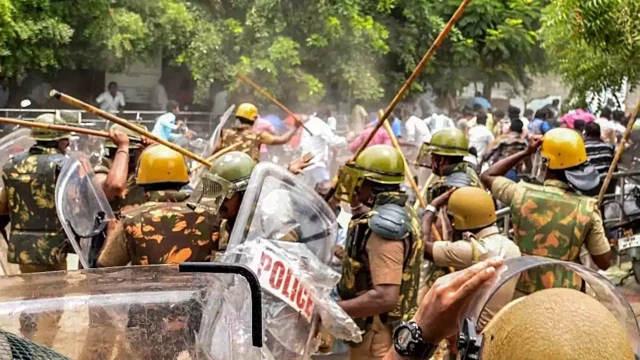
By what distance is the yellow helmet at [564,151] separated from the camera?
4859mm

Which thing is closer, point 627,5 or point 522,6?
point 627,5

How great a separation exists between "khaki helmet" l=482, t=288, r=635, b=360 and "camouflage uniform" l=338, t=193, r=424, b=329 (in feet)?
7.10

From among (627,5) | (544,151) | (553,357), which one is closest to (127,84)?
(627,5)

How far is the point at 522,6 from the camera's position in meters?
19.1

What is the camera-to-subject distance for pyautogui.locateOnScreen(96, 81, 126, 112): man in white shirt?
14.8 meters

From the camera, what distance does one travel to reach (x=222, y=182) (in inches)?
163

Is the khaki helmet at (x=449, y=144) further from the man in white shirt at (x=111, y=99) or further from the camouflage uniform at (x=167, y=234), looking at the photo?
the man in white shirt at (x=111, y=99)

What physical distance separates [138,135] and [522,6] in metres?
14.7

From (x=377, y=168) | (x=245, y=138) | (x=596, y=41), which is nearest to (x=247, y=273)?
(x=377, y=168)

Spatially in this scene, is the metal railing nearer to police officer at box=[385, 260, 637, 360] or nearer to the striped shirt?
the striped shirt

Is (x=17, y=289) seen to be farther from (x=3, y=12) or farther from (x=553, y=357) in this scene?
(x=3, y=12)

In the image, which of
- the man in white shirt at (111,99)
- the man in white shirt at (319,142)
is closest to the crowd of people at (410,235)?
the man in white shirt at (319,142)

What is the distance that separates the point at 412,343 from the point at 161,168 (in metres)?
2.57

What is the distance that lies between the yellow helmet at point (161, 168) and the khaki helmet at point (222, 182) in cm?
17
